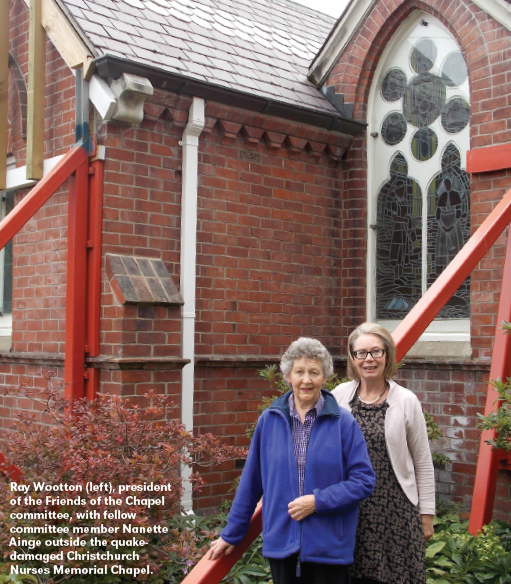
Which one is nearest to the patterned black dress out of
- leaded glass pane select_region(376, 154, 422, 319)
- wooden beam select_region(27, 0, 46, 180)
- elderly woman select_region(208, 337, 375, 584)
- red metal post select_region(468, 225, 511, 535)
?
elderly woman select_region(208, 337, 375, 584)

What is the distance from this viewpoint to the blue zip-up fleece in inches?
126

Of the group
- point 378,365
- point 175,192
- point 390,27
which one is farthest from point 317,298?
point 378,365

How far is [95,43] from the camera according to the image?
6.22m

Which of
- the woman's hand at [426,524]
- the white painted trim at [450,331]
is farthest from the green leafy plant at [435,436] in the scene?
the woman's hand at [426,524]

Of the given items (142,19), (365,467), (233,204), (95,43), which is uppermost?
(142,19)

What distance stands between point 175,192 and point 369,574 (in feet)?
13.2

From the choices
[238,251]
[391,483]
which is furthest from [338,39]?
[391,483]

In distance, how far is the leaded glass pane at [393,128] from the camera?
25.6ft

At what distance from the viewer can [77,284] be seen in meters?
6.30

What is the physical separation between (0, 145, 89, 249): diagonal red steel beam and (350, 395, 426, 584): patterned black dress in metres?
3.54

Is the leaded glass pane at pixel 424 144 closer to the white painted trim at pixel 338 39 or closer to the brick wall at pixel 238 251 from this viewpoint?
the brick wall at pixel 238 251

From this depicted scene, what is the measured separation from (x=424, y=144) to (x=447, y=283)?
279 cm

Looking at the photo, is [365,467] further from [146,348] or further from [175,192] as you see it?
[175,192]

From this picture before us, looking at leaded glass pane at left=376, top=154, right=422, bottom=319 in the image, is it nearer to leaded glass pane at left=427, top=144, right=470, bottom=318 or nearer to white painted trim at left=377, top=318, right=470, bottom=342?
leaded glass pane at left=427, top=144, right=470, bottom=318
